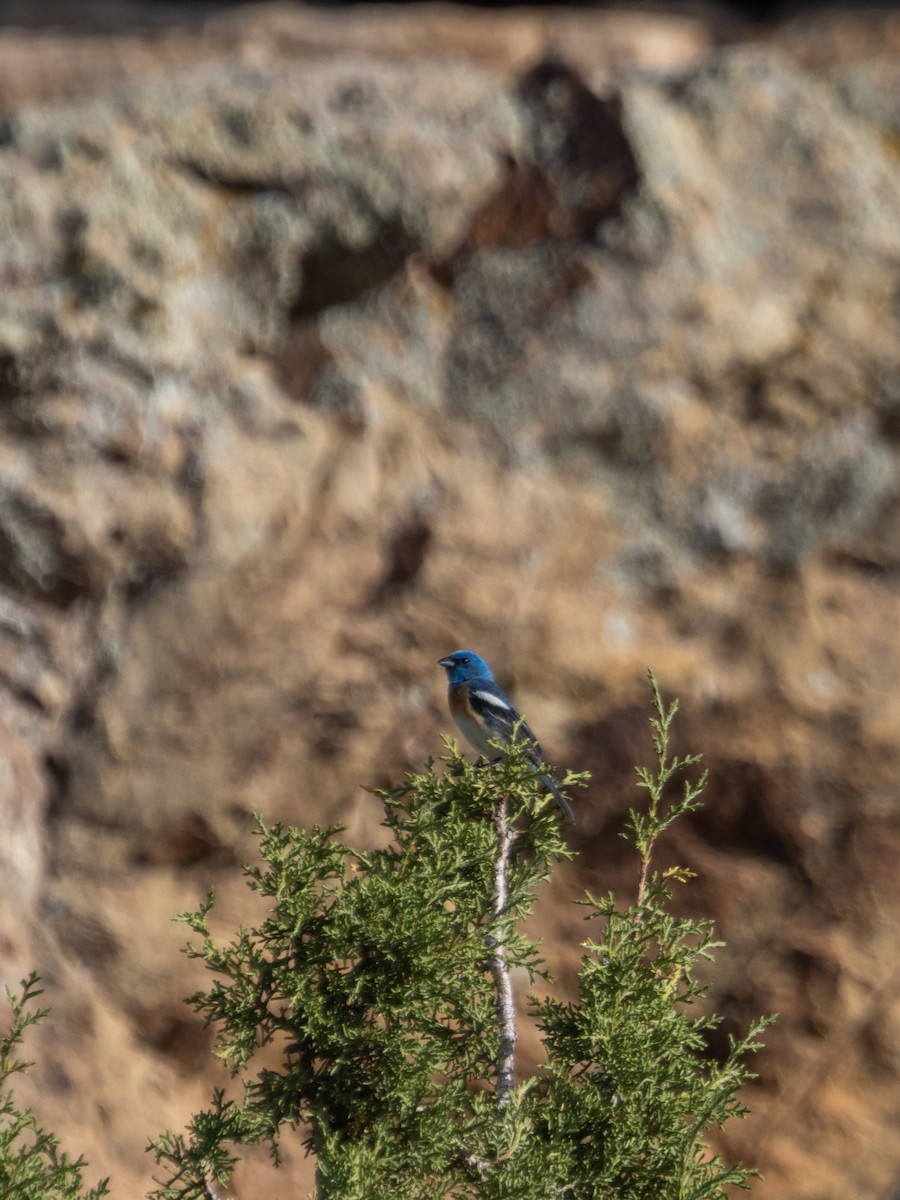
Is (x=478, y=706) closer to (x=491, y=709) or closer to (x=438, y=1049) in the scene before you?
(x=491, y=709)

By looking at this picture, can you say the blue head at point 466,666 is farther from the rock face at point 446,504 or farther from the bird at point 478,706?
the rock face at point 446,504

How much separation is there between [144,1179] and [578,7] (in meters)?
7.91

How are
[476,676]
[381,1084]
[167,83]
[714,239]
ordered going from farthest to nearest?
[167,83] → [714,239] → [476,676] → [381,1084]

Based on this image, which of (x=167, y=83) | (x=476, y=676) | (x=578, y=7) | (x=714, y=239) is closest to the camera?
(x=476, y=676)

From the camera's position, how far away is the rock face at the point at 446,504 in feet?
20.1

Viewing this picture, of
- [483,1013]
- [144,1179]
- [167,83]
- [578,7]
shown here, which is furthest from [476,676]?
[578,7]

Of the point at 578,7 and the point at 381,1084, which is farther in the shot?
the point at 578,7

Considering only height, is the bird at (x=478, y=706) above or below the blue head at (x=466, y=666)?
below

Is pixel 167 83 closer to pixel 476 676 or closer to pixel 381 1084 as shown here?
pixel 476 676

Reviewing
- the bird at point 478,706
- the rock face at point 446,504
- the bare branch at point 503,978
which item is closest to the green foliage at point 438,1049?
the bare branch at point 503,978

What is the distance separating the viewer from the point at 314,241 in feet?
23.9

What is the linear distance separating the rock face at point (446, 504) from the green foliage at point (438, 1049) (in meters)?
2.92

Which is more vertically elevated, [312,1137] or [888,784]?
[312,1137]

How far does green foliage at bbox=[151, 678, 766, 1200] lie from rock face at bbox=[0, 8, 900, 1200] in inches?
115
